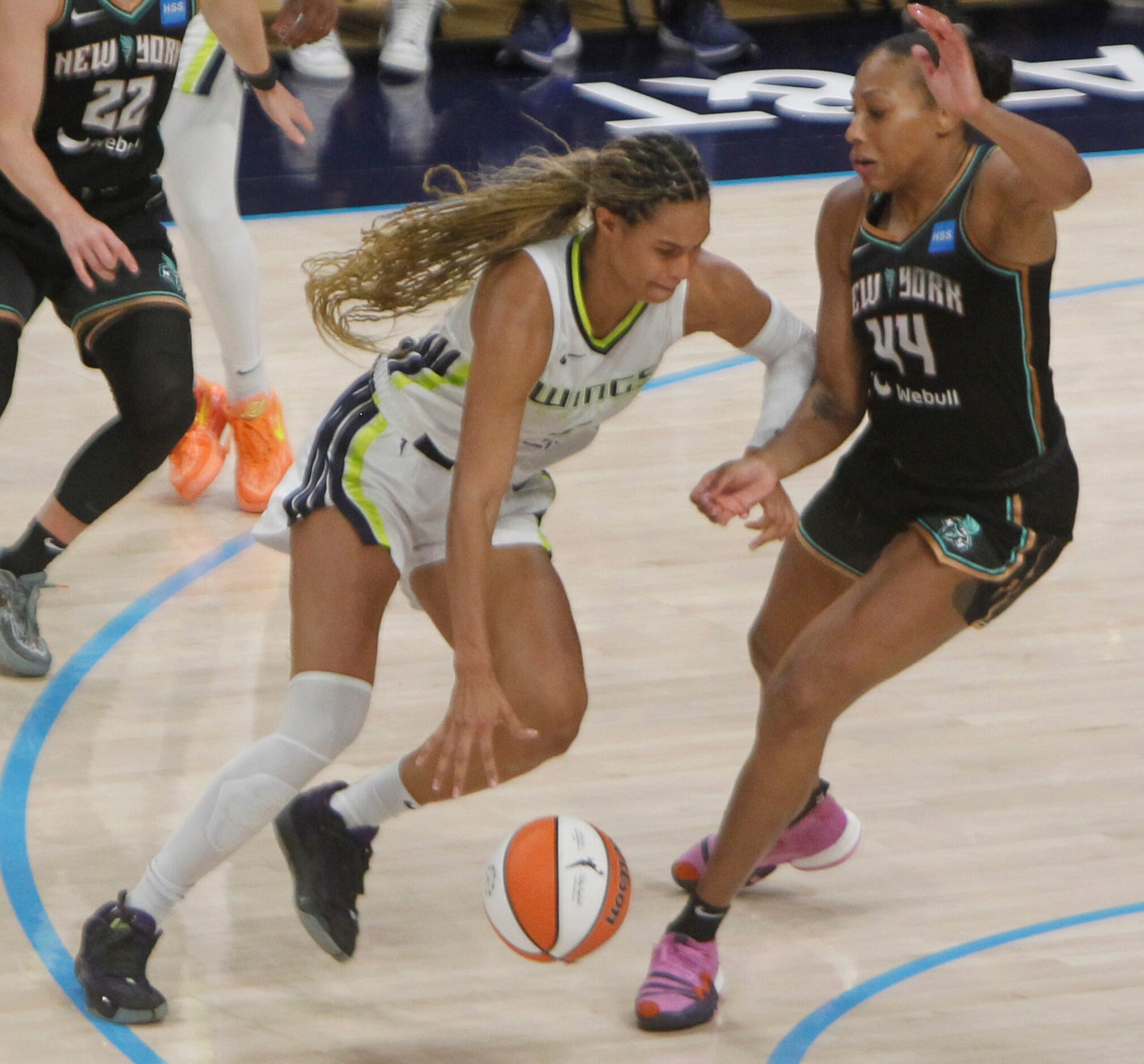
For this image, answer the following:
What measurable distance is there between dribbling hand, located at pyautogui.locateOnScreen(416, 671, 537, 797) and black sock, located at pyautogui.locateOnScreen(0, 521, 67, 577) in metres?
1.86

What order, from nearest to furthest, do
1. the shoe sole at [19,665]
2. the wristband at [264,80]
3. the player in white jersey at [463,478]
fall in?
the player in white jersey at [463,478] < the shoe sole at [19,665] < the wristband at [264,80]

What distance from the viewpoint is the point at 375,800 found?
3.21 meters

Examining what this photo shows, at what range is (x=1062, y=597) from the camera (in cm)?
472

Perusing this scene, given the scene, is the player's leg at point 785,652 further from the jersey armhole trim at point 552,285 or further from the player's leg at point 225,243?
the player's leg at point 225,243

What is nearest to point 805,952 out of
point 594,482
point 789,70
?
point 594,482

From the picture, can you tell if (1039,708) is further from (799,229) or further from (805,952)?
(799,229)

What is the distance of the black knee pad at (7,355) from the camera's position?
3.91 m

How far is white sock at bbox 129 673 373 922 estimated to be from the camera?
3023 millimetres

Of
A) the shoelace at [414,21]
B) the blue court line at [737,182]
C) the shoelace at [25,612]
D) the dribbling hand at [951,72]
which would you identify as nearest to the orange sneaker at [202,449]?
the shoelace at [25,612]

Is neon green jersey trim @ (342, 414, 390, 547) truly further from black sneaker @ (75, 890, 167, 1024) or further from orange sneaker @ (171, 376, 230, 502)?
orange sneaker @ (171, 376, 230, 502)

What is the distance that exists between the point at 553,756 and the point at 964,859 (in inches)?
36.7

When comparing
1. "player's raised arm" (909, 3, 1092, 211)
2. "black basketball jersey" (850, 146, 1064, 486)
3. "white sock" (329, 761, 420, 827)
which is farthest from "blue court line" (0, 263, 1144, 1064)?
"player's raised arm" (909, 3, 1092, 211)

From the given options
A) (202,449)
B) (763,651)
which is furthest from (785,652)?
(202,449)

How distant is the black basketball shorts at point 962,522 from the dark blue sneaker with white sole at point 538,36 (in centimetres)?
708
